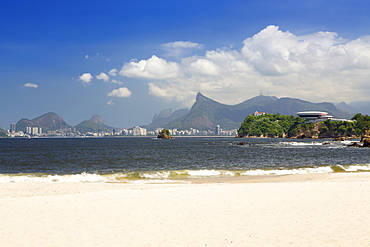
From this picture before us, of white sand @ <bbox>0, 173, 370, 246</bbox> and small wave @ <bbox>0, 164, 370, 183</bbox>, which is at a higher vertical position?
white sand @ <bbox>0, 173, 370, 246</bbox>

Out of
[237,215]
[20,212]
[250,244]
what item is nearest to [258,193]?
[237,215]

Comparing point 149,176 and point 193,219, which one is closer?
point 193,219

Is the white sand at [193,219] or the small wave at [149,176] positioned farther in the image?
the small wave at [149,176]

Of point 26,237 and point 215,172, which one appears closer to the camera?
point 26,237

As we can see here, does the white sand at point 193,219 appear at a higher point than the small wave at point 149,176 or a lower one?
higher

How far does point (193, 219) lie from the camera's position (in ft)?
43.4

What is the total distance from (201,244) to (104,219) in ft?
16.3

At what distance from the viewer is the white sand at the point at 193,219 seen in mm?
10602

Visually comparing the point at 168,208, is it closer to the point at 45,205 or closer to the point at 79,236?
the point at 79,236

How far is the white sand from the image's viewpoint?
10602 millimetres

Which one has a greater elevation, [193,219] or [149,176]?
[193,219]

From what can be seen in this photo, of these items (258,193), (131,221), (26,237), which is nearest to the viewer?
(26,237)

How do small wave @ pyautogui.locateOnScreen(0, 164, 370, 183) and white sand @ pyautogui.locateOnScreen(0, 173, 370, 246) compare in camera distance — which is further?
small wave @ pyautogui.locateOnScreen(0, 164, 370, 183)

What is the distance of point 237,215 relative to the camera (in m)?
13.8
